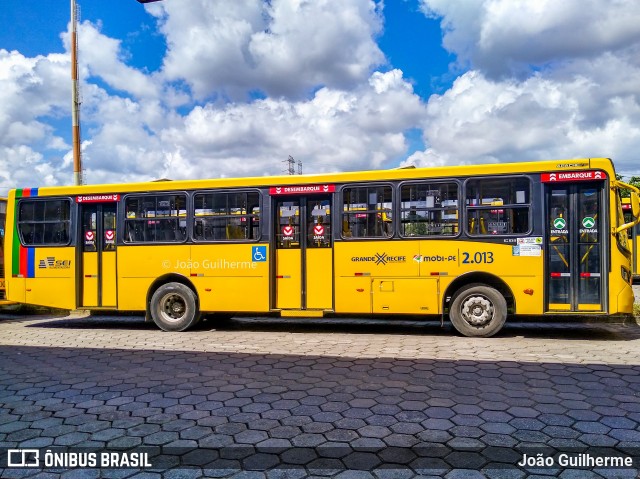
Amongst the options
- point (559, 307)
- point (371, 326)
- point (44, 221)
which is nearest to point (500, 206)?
point (559, 307)

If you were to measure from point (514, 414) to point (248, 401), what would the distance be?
101 inches

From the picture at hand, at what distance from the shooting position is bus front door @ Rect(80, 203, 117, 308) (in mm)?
10281

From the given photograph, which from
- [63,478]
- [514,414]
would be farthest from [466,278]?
[63,478]

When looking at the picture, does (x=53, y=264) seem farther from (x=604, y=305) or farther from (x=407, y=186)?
(x=604, y=305)

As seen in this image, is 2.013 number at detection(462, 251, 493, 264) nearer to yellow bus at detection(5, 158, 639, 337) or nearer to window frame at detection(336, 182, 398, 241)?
yellow bus at detection(5, 158, 639, 337)

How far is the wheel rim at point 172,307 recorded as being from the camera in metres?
9.98

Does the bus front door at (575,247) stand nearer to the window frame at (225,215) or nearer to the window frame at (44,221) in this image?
the window frame at (225,215)

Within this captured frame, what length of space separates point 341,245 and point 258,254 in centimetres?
160

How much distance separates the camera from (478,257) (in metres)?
8.57

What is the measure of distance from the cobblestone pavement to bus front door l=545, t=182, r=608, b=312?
715 mm

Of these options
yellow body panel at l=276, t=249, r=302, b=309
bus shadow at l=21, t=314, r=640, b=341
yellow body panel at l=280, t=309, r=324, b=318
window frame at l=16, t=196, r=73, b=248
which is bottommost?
bus shadow at l=21, t=314, r=640, b=341

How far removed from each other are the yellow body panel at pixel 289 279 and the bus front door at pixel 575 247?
4.32 meters

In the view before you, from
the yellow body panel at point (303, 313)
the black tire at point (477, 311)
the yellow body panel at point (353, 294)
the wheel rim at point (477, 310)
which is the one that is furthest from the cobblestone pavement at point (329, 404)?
the yellow body panel at point (303, 313)

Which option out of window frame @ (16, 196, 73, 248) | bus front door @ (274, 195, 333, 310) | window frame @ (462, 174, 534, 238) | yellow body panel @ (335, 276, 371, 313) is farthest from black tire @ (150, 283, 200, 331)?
window frame @ (462, 174, 534, 238)
